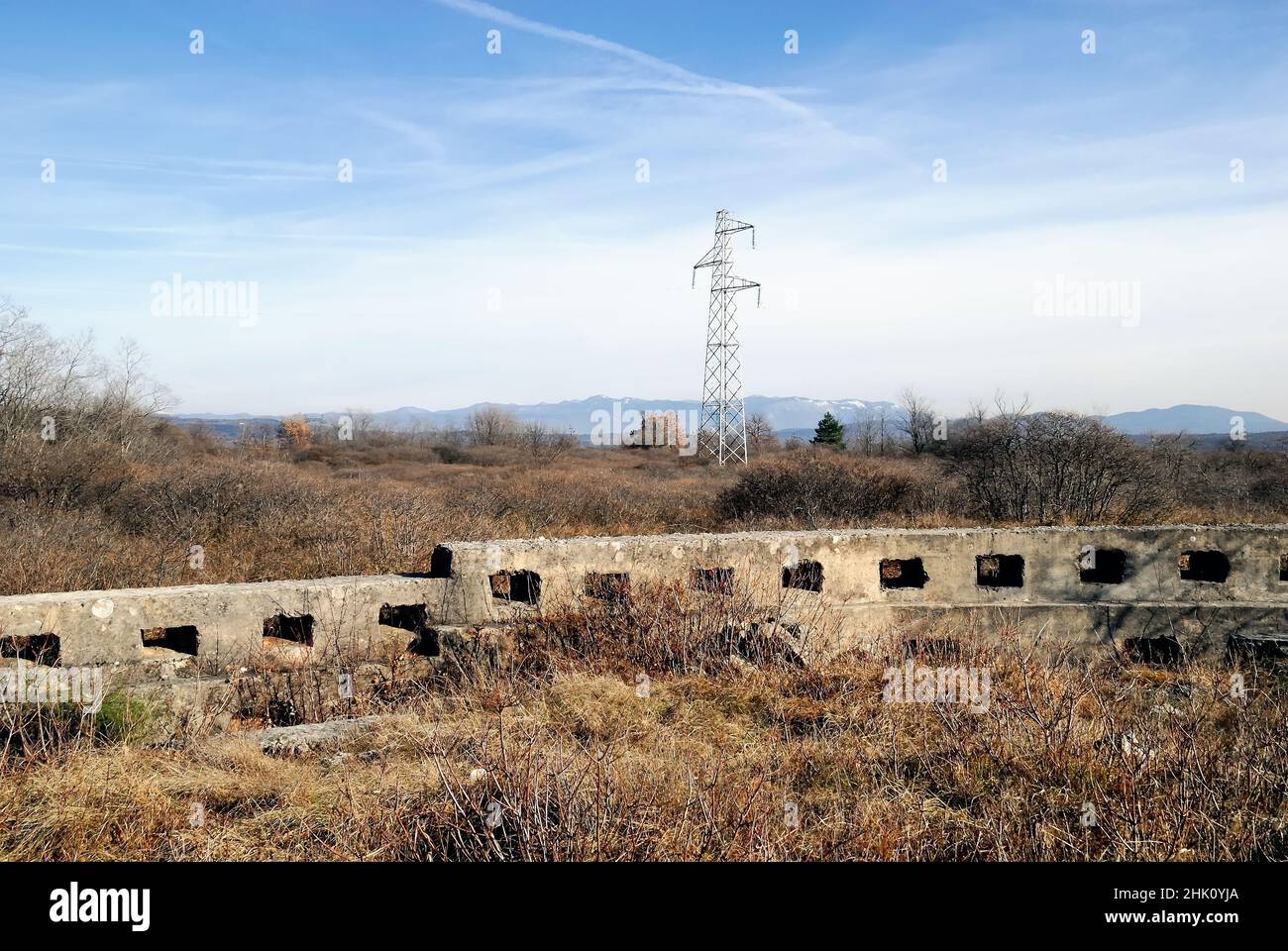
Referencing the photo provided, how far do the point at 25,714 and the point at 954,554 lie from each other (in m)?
8.70

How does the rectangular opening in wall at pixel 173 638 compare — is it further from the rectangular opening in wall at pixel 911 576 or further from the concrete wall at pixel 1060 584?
the rectangular opening in wall at pixel 911 576

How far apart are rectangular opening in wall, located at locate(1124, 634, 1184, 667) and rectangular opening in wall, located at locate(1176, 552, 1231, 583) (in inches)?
30.9

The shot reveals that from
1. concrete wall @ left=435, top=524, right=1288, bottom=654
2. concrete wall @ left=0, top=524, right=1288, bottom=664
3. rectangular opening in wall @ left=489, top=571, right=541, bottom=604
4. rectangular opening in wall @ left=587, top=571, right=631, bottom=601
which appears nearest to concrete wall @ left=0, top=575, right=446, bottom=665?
concrete wall @ left=0, top=524, right=1288, bottom=664

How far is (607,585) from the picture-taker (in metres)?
8.15

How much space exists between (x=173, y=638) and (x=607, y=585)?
371 cm

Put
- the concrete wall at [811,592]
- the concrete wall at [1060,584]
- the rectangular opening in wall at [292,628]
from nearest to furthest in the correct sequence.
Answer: the concrete wall at [811,592] → the rectangular opening in wall at [292,628] → the concrete wall at [1060,584]

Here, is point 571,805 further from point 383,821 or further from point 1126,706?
point 1126,706

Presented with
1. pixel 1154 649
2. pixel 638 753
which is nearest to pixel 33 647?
pixel 638 753

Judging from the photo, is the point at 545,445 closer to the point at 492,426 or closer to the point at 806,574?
the point at 492,426

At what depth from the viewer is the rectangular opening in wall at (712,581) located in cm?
847

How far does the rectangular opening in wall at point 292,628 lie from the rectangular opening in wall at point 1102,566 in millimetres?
8486

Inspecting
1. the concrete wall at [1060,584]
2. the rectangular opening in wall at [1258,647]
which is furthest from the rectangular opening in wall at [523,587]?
the rectangular opening in wall at [1258,647]

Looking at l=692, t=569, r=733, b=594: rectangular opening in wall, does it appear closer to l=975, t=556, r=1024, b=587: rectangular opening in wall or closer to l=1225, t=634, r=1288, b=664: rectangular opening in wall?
l=975, t=556, r=1024, b=587: rectangular opening in wall
